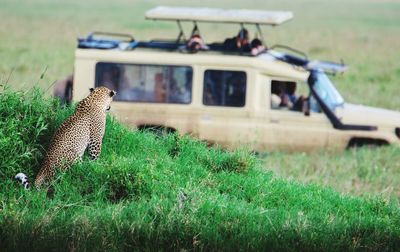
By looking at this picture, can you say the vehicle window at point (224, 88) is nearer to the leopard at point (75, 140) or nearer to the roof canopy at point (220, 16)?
the roof canopy at point (220, 16)

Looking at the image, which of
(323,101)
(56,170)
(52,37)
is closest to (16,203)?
(56,170)

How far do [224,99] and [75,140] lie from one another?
18.3 ft

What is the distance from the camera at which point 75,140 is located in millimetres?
9055

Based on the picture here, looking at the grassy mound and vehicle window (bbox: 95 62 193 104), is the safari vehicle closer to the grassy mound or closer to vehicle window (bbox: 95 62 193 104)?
vehicle window (bbox: 95 62 193 104)

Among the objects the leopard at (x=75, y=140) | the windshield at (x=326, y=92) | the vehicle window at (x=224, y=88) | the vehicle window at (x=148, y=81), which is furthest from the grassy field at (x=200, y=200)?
the vehicle window at (x=148, y=81)

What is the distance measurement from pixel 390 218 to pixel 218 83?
226 inches

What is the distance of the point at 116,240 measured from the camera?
7.75 metres

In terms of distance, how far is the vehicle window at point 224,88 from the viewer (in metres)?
14.4

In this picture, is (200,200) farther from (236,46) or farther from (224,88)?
(236,46)

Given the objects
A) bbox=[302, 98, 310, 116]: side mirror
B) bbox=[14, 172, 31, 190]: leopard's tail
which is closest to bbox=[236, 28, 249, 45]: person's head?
bbox=[302, 98, 310, 116]: side mirror

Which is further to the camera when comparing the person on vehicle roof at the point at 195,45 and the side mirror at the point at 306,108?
the person on vehicle roof at the point at 195,45

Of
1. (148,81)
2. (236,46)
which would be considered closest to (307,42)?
(236,46)

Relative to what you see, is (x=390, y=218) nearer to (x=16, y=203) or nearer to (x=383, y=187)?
(x=16, y=203)

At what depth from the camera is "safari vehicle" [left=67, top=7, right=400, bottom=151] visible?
14312 millimetres
